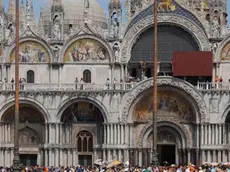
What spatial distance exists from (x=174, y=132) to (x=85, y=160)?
27.2 feet

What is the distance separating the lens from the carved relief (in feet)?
227

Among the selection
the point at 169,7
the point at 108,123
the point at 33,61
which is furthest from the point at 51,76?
the point at 169,7

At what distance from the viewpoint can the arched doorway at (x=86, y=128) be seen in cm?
7212

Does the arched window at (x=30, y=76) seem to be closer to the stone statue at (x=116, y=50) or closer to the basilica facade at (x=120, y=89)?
the basilica facade at (x=120, y=89)

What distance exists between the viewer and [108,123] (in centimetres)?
6981

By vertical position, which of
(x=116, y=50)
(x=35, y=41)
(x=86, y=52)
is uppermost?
(x=35, y=41)

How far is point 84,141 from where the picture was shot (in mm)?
72875

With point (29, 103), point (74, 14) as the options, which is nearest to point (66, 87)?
point (29, 103)

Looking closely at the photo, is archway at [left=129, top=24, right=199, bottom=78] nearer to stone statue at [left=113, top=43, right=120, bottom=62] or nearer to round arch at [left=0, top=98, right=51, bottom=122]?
stone statue at [left=113, top=43, right=120, bottom=62]

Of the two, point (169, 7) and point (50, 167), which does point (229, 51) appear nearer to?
point (169, 7)

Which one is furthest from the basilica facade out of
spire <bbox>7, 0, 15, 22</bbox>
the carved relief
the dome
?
the dome

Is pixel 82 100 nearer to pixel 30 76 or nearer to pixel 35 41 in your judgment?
pixel 30 76

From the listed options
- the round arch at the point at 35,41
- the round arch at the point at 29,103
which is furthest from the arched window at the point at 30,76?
the round arch at the point at 29,103

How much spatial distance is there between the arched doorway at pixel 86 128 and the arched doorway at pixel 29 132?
2.55 meters
